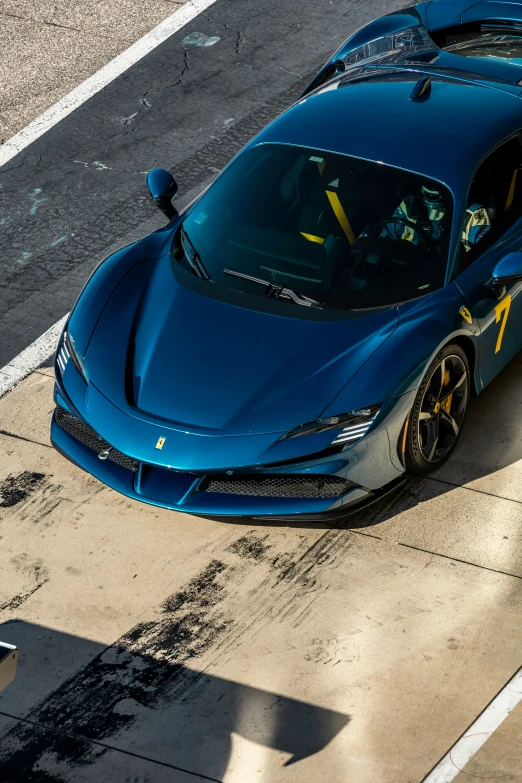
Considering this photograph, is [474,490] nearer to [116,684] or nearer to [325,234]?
[325,234]

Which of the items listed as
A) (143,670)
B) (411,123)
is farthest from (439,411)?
(143,670)

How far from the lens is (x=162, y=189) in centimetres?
691

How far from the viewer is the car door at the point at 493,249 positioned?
611cm

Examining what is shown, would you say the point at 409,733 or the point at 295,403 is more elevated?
the point at 295,403

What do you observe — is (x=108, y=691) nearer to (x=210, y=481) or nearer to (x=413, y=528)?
(x=210, y=481)

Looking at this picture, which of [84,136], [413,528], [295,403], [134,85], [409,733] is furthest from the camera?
[134,85]

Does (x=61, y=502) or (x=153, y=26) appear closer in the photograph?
(x=61, y=502)

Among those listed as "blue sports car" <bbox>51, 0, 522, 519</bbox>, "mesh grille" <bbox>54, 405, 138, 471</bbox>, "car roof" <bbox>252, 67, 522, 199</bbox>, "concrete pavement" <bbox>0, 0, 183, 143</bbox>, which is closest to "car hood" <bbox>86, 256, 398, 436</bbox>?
"blue sports car" <bbox>51, 0, 522, 519</bbox>

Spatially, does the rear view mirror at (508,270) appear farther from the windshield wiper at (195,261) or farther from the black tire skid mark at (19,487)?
the black tire skid mark at (19,487)

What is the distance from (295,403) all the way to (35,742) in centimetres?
181

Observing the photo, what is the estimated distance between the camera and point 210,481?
5.49 m

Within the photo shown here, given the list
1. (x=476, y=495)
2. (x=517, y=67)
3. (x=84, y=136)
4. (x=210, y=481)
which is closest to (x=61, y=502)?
(x=210, y=481)

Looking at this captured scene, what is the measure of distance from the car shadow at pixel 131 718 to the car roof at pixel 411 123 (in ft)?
8.99

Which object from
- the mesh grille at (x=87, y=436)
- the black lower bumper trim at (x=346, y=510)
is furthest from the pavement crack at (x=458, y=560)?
the mesh grille at (x=87, y=436)
